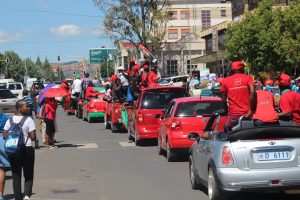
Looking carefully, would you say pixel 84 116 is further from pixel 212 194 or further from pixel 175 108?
pixel 212 194

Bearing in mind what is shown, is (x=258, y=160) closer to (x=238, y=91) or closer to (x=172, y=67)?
(x=238, y=91)

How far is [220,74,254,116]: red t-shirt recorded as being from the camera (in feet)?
32.5

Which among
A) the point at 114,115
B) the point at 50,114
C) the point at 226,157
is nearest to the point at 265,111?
the point at 226,157

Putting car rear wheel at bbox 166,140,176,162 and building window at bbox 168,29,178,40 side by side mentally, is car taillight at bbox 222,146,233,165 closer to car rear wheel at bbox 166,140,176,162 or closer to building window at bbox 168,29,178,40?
car rear wheel at bbox 166,140,176,162

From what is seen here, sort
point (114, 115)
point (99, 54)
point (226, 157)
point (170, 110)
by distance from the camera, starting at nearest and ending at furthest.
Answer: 1. point (226, 157)
2. point (170, 110)
3. point (114, 115)
4. point (99, 54)

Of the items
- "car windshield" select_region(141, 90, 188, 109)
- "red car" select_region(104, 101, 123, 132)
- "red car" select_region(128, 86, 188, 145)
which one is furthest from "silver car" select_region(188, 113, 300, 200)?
"red car" select_region(104, 101, 123, 132)

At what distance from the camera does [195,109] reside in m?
13.6

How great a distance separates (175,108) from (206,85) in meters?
27.7

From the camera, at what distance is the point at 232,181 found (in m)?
7.93

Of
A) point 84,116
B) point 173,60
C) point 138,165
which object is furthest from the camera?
point 173,60

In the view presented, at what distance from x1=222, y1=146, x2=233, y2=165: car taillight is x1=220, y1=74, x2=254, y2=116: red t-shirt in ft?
6.26

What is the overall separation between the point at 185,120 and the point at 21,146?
521 centimetres

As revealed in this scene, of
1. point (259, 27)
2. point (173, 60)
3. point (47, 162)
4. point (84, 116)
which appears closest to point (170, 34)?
point (173, 60)

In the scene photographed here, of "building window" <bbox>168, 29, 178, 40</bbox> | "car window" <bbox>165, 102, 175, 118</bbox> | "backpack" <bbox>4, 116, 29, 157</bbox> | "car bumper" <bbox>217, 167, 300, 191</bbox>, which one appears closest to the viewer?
"car bumper" <bbox>217, 167, 300, 191</bbox>
